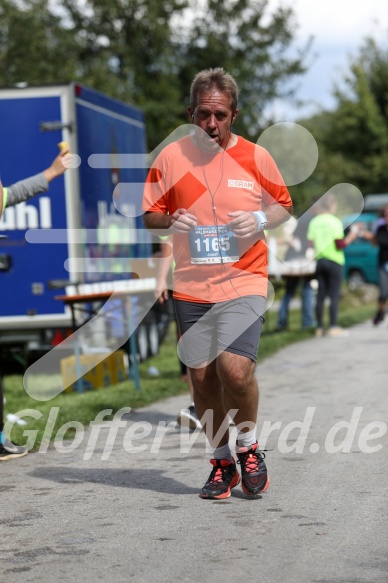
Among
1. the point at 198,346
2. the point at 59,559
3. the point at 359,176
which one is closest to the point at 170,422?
the point at 198,346

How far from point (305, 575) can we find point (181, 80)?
3428cm

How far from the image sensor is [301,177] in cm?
665

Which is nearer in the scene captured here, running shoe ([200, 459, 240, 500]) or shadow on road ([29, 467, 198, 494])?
running shoe ([200, 459, 240, 500])

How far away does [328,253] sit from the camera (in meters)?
17.4

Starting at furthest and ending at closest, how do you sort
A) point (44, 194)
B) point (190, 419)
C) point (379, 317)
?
1. point (379, 317)
2. point (44, 194)
3. point (190, 419)

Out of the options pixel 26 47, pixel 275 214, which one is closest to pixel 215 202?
pixel 275 214

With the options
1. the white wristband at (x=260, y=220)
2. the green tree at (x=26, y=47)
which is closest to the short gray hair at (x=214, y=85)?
the white wristband at (x=260, y=220)

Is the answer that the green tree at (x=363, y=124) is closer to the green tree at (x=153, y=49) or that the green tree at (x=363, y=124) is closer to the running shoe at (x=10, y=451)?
the green tree at (x=153, y=49)

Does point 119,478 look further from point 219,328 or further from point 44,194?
point 44,194

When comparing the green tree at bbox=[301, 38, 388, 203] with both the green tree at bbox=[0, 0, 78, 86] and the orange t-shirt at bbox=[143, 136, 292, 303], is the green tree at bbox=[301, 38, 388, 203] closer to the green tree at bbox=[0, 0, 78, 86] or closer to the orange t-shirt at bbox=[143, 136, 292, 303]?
the green tree at bbox=[0, 0, 78, 86]

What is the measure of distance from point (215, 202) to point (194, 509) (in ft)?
4.95

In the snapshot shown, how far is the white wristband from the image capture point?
6.05 metres

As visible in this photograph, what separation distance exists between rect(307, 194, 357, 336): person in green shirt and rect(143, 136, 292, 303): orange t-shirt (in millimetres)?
10814

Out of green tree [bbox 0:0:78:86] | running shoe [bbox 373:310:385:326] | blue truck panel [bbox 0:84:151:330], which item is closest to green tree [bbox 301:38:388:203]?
green tree [bbox 0:0:78:86]
